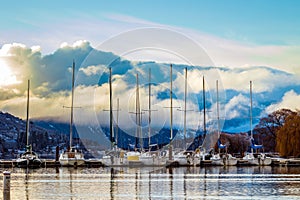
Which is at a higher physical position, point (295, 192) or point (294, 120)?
point (294, 120)

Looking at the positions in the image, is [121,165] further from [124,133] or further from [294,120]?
[294,120]

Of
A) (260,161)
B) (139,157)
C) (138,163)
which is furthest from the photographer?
(260,161)

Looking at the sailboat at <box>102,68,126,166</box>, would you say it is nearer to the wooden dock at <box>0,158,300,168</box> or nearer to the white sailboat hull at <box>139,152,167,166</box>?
the wooden dock at <box>0,158,300,168</box>

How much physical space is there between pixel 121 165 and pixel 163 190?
5165cm

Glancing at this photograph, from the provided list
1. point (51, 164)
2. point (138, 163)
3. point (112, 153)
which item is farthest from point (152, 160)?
point (51, 164)

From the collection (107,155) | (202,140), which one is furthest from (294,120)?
(107,155)

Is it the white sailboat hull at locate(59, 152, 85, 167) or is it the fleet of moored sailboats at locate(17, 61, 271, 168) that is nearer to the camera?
the fleet of moored sailboats at locate(17, 61, 271, 168)

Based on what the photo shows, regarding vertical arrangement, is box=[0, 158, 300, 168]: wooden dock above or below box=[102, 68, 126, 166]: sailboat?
below

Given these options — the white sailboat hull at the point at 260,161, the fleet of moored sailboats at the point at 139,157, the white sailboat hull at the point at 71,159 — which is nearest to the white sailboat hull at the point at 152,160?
the fleet of moored sailboats at the point at 139,157

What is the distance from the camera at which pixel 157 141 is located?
99750 millimetres

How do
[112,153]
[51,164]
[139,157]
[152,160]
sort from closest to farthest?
[152,160] → [139,157] → [112,153] → [51,164]

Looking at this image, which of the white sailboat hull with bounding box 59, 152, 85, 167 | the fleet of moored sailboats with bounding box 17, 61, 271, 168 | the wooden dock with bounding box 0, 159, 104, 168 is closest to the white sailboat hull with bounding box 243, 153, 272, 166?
the fleet of moored sailboats with bounding box 17, 61, 271, 168

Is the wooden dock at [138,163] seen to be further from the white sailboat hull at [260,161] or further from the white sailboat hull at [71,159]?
the white sailboat hull at [71,159]

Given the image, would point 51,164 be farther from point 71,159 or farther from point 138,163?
point 138,163
